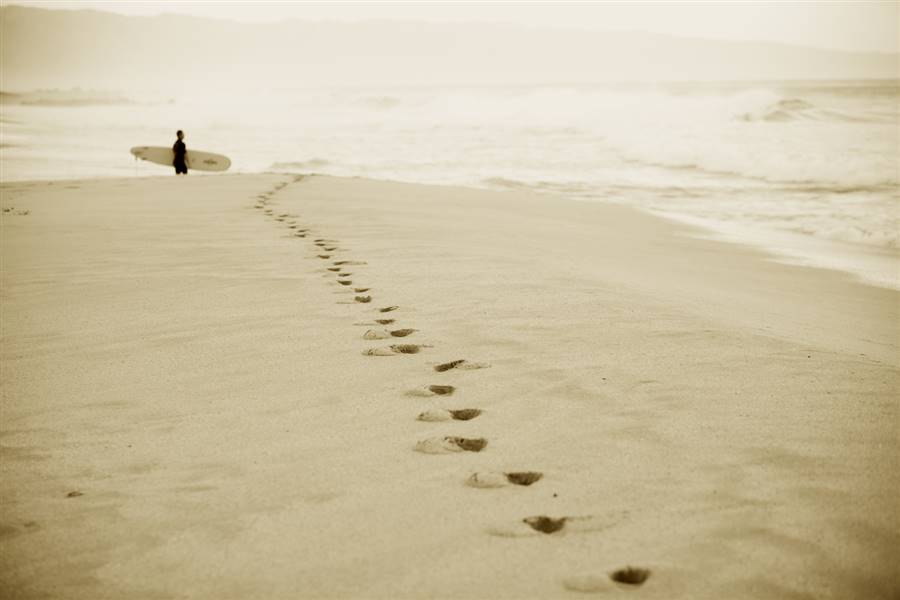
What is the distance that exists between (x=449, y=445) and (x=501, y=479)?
0.25 meters

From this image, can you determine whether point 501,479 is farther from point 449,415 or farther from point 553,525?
point 449,415

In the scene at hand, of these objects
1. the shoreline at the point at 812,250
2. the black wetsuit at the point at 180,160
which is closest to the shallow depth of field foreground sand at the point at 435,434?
the shoreline at the point at 812,250

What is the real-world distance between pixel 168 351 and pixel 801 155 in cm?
1550

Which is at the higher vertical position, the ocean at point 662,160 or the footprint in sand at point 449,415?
the ocean at point 662,160

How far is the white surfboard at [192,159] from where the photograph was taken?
1423 centimetres

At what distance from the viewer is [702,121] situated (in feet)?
96.2

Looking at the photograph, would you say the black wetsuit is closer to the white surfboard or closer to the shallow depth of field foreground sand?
the white surfboard

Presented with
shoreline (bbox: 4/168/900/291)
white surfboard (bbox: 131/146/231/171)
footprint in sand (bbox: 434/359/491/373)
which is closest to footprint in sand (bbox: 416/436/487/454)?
footprint in sand (bbox: 434/359/491/373)

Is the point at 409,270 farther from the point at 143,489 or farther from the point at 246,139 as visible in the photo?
the point at 246,139

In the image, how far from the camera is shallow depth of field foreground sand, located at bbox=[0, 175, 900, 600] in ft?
5.45

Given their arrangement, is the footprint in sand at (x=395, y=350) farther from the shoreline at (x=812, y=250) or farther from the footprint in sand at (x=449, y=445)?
the shoreline at (x=812, y=250)

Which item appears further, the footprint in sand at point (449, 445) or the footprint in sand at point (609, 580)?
the footprint in sand at point (449, 445)

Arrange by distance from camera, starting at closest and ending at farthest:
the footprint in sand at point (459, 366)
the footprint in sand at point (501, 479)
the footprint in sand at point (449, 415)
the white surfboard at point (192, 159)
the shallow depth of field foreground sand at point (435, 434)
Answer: the shallow depth of field foreground sand at point (435, 434), the footprint in sand at point (501, 479), the footprint in sand at point (449, 415), the footprint in sand at point (459, 366), the white surfboard at point (192, 159)

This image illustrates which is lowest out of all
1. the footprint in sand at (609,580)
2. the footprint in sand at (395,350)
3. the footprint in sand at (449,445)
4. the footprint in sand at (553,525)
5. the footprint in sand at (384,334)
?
the footprint in sand at (609,580)
